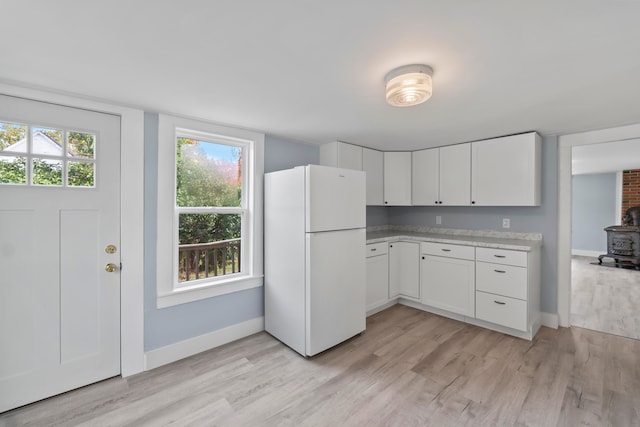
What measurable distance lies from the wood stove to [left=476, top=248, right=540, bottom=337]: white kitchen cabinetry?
4.56 metres

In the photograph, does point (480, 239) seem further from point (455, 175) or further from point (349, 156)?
point (349, 156)

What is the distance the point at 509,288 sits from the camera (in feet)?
9.14

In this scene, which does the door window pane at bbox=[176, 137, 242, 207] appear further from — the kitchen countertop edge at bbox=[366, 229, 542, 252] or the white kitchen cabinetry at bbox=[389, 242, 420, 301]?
the white kitchen cabinetry at bbox=[389, 242, 420, 301]

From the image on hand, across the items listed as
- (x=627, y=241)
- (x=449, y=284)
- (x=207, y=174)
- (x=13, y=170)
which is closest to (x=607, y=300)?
(x=449, y=284)

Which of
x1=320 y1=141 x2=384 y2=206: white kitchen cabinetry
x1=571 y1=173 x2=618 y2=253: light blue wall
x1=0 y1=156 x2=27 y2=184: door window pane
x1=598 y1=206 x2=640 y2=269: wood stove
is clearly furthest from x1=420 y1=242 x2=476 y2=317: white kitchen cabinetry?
x1=571 y1=173 x2=618 y2=253: light blue wall

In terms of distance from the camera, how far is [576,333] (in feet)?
9.45

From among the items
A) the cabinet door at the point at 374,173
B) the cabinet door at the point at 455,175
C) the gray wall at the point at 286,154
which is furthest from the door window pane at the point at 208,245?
the cabinet door at the point at 455,175

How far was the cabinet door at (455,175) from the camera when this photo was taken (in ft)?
11.0

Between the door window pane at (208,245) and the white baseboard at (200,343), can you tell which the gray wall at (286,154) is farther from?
the white baseboard at (200,343)

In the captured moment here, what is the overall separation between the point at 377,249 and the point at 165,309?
2.31m

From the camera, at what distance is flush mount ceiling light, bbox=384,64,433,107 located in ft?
5.16

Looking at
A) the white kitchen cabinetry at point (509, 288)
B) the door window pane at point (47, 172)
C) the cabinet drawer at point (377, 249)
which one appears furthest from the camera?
the cabinet drawer at point (377, 249)

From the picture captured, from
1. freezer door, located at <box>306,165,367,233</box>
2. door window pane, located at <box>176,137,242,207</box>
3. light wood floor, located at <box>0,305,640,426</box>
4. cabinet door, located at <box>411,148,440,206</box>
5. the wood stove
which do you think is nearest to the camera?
light wood floor, located at <box>0,305,640,426</box>

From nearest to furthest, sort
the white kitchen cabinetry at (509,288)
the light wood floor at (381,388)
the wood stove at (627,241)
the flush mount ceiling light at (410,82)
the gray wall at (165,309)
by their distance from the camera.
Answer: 1. the flush mount ceiling light at (410,82)
2. the light wood floor at (381,388)
3. the gray wall at (165,309)
4. the white kitchen cabinetry at (509,288)
5. the wood stove at (627,241)
